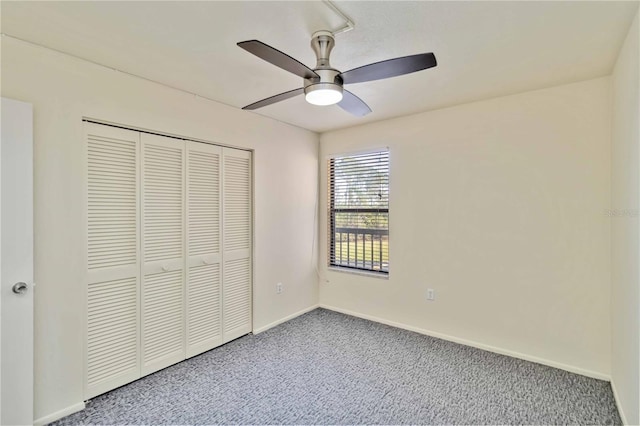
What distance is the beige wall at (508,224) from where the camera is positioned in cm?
253

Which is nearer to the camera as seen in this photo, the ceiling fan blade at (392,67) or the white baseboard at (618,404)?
the ceiling fan blade at (392,67)

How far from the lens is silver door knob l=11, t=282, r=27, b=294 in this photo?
6.13ft

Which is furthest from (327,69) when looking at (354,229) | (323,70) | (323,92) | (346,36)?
(354,229)

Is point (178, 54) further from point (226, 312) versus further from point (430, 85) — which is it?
point (226, 312)

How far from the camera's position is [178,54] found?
2115 millimetres

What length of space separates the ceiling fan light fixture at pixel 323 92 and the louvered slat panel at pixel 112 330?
2026mm

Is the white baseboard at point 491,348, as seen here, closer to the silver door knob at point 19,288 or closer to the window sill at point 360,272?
the window sill at point 360,272

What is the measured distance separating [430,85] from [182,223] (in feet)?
8.20

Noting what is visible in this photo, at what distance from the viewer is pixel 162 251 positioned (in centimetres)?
270

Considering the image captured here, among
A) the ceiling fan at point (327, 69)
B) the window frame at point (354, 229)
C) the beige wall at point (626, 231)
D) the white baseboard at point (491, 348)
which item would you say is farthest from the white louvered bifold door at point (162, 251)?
the beige wall at point (626, 231)

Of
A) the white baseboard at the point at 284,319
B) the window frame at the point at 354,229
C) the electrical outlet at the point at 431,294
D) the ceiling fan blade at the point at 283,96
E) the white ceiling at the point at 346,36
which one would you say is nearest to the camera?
the white ceiling at the point at 346,36

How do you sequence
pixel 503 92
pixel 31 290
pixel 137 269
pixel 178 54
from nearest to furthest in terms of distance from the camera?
pixel 31 290, pixel 178 54, pixel 137 269, pixel 503 92

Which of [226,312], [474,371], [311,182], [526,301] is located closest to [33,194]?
[226,312]

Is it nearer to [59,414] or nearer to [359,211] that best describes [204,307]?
[59,414]
